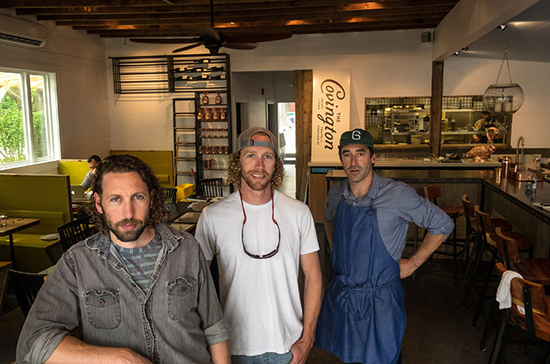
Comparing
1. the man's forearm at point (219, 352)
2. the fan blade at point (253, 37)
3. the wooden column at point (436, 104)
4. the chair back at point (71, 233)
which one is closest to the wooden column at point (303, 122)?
the wooden column at point (436, 104)

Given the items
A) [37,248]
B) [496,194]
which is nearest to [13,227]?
[37,248]

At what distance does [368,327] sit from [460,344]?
1788 mm

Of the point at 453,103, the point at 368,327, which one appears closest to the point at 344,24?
the point at 453,103

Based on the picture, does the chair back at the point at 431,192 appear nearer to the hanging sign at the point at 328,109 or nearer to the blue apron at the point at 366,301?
the blue apron at the point at 366,301

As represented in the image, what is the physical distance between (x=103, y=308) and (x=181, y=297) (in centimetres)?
25

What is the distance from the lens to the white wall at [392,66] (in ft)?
28.8

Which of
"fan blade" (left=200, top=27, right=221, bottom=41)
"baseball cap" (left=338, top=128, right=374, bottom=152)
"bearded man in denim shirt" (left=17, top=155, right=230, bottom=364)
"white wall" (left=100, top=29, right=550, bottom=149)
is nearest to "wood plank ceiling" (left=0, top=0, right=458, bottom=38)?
"white wall" (left=100, top=29, right=550, bottom=149)

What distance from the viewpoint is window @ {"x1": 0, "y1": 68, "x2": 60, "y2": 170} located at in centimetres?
714

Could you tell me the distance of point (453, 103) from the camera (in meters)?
9.95

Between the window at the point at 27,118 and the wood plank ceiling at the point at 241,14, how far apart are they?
42.9 inches

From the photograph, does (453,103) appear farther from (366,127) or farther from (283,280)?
(283,280)

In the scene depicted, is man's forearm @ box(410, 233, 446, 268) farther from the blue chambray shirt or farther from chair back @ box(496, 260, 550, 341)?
chair back @ box(496, 260, 550, 341)

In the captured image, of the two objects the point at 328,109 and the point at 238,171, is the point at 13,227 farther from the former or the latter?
the point at 328,109

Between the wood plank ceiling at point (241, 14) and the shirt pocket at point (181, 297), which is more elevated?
the wood plank ceiling at point (241, 14)
